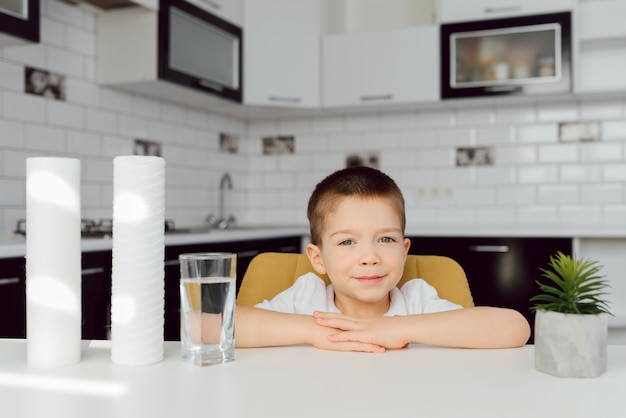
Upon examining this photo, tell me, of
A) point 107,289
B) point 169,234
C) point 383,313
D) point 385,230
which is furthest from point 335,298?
point 169,234

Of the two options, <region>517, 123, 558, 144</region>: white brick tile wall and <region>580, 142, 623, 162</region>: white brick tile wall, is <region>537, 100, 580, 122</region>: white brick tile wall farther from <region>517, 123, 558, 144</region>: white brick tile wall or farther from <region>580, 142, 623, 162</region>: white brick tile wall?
<region>580, 142, 623, 162</region>: white brick tile wall

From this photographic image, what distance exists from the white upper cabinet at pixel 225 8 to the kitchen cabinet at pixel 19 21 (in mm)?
1050

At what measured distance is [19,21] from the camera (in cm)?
214

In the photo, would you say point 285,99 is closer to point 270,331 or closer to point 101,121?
point 101,121

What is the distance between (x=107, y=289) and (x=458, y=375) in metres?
1.75

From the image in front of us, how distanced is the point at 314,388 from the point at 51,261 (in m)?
0.36

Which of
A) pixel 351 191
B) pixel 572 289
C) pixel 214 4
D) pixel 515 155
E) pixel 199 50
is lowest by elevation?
pixel 572 289

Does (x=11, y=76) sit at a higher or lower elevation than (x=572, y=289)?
higher

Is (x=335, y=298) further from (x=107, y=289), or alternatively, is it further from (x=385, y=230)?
(x=107, y=289)

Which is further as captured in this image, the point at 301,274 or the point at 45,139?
the point at 45,139

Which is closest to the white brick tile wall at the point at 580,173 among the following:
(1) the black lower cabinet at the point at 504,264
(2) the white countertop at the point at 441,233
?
(2) the white countertop at the point at 441,233

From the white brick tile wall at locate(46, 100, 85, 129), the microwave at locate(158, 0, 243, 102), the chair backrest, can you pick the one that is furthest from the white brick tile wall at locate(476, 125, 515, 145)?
the chair backrest

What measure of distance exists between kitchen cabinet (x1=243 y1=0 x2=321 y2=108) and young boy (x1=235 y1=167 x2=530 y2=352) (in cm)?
236

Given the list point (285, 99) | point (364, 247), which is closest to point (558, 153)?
point (285, 99)
